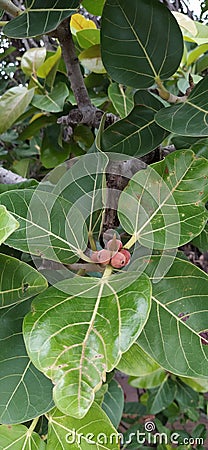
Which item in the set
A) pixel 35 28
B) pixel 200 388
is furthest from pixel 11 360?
pixel 200 388

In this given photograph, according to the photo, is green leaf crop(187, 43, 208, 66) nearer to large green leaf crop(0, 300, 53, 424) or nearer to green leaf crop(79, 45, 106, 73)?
green leaf crop(79, 45, 106, 73)

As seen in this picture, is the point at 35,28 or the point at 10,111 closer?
the point at 35,28

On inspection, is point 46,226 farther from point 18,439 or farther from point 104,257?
point 18,439

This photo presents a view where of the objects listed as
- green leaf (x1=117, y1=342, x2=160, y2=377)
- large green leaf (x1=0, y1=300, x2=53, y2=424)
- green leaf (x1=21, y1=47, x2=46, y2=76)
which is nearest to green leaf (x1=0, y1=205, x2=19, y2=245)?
large green leaf (x1=0, y1=300, x2=53, y2=424)

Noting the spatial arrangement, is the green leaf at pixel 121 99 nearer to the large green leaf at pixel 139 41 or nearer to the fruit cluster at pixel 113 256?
the large green leaf at pixel 139 41

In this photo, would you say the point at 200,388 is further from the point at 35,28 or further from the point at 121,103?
the point at 35,28
